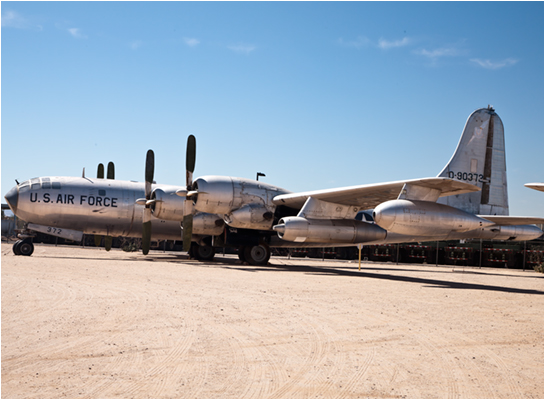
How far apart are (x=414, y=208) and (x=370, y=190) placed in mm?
2876

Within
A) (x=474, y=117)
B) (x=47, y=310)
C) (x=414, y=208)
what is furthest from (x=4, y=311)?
(x=474, y=117)

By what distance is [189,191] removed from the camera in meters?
22.7

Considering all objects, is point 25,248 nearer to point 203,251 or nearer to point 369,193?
point 203,251

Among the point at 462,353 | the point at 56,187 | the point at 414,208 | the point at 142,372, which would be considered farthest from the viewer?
the point at 56,187

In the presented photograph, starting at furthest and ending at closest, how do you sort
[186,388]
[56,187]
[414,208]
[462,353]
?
[56,187], [414,208], [462,353], [186,388]

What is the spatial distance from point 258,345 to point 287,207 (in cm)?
1729

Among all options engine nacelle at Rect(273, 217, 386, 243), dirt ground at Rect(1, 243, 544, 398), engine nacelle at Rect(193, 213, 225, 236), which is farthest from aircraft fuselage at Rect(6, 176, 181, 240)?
dirt ground at Rect(1, 243, 544, 398)

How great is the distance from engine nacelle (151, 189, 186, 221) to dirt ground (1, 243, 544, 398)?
492 inches

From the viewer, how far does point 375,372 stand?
18.6 ft

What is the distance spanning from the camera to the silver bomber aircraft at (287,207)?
693 inches

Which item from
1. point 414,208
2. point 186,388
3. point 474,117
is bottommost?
point 186,388

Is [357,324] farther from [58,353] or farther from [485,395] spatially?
[58,353]

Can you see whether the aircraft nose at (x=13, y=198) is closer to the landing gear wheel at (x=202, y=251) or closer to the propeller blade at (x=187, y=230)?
the propeller blade at (x=187, y=230)

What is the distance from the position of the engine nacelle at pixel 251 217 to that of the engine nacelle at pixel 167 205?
299cm
